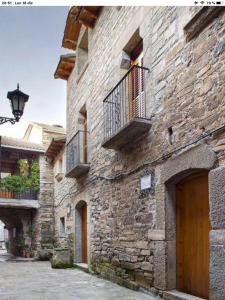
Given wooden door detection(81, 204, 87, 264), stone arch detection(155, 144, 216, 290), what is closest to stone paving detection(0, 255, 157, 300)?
stone arch detection(155, 144, 216, 290)

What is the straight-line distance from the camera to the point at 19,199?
1405 cm

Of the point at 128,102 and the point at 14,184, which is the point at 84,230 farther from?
the point at 14,184

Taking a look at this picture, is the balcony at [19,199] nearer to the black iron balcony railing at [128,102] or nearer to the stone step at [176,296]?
the black iron balcony railing at [128,102]

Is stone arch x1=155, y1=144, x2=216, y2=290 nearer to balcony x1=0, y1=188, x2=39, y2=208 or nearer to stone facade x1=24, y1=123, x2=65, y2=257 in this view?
stone facade x1=24, y1=123, x2=65, y2=257

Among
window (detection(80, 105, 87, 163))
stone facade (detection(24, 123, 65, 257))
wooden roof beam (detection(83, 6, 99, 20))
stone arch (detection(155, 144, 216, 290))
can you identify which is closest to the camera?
stone arch (detection(155, 144, 216, 290))

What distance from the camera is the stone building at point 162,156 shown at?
3.47 meters

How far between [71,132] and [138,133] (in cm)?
488

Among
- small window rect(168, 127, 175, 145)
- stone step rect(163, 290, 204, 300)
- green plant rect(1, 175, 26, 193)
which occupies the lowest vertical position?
stone step rect(163, 290, 204, 300)

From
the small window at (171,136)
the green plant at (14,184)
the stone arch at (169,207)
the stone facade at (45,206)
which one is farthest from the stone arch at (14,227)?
the small window at (171,136)

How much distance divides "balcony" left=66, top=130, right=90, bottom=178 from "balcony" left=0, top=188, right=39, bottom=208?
5754 mm

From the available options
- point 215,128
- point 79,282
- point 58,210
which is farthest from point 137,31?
point 58,210

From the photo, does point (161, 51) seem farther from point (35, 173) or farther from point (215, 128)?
point (35, 173)

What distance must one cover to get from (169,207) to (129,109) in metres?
1.72

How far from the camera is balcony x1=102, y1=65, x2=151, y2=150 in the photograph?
15.5 ft
